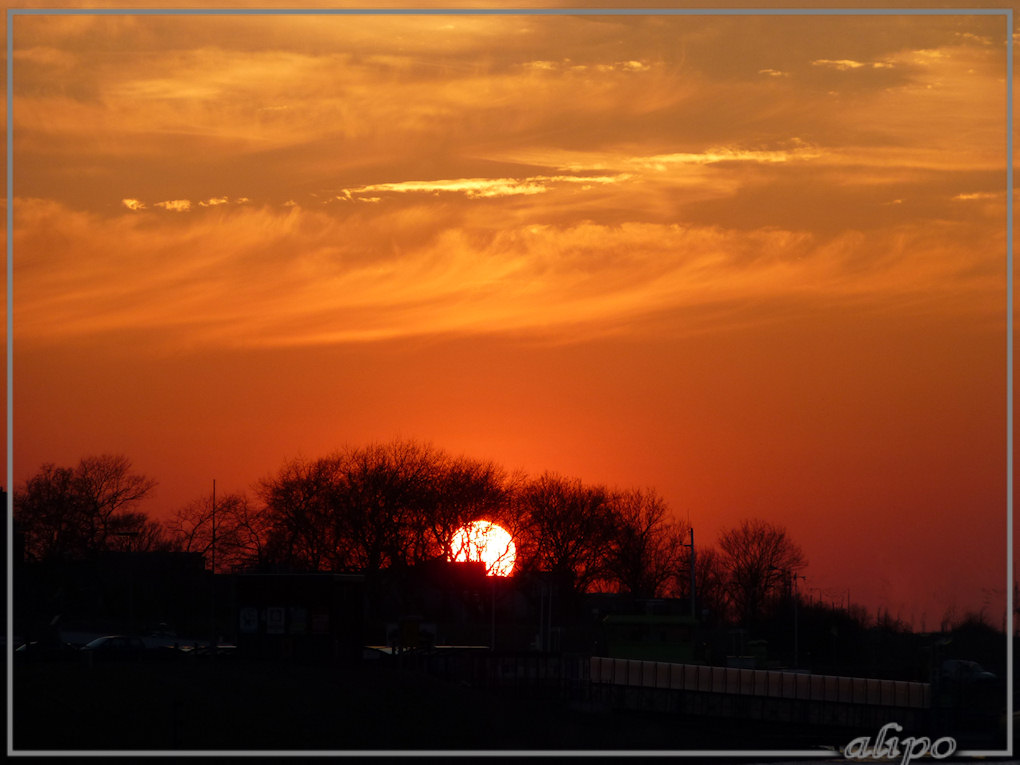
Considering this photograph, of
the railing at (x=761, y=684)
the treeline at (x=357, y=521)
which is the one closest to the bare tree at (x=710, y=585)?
the treeline at (x=357, y=521)

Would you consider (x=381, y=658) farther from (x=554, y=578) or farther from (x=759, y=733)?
(x=554, y=578)

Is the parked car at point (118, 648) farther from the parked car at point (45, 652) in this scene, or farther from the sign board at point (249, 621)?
the sign board at point (249, 621)

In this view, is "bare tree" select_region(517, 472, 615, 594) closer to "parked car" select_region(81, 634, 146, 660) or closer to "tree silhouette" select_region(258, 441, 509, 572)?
"tree silhouette" select_region(258, 441, 509, 572)

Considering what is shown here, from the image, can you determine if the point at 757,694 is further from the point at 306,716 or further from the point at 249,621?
the point at 306,716

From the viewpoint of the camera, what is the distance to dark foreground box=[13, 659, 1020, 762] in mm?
31469

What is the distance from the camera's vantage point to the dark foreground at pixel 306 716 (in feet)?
103

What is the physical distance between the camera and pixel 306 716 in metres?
35.2

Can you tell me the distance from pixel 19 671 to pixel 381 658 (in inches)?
671

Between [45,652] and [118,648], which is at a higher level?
[118,648]

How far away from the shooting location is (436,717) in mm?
38406

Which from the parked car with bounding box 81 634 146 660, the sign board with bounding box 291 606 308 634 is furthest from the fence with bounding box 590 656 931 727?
the parked car with bounding box 81 634 146 660

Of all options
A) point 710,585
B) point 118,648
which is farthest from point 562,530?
point 118,648

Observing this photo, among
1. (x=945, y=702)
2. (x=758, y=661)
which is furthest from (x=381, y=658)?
(x=758, y=661)

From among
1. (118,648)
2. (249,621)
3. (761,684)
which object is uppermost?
(249,621)
